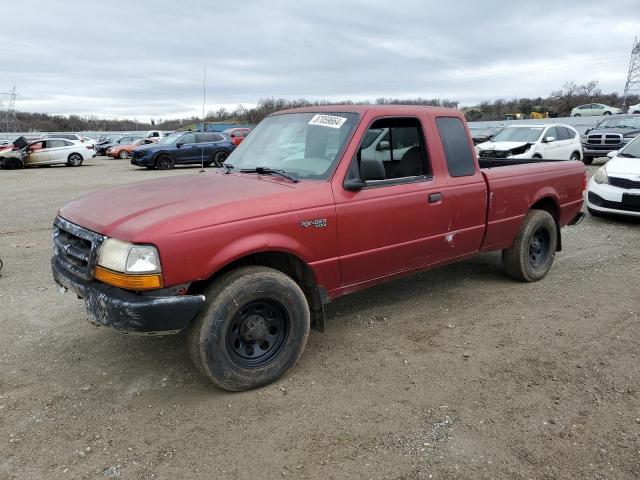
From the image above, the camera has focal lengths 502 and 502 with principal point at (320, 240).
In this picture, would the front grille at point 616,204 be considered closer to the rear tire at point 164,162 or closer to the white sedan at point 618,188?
the white sedan at point 618,188

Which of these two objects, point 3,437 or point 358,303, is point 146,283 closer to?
point 3,437

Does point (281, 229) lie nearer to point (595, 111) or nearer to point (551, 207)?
point (551, 207)

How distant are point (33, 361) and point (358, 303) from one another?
280 centimetres

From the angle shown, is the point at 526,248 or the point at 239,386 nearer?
the point at 239,386

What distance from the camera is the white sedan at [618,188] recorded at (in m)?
8.24

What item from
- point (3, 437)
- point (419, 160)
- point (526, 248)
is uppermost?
point (419, 160)

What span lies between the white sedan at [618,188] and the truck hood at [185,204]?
6.86m

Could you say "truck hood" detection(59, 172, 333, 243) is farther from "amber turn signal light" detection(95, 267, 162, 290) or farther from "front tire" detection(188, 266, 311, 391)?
"front tire" detection(188, 266, 311, 391)

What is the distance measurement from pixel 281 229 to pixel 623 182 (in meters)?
7.40

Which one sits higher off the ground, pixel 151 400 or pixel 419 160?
pixel 419 160

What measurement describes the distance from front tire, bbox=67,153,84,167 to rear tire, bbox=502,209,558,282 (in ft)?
A: 81.1

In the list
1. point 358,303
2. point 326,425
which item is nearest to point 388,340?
point 358,303

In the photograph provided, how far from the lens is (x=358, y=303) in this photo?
494 cm

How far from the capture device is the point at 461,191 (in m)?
4.47
